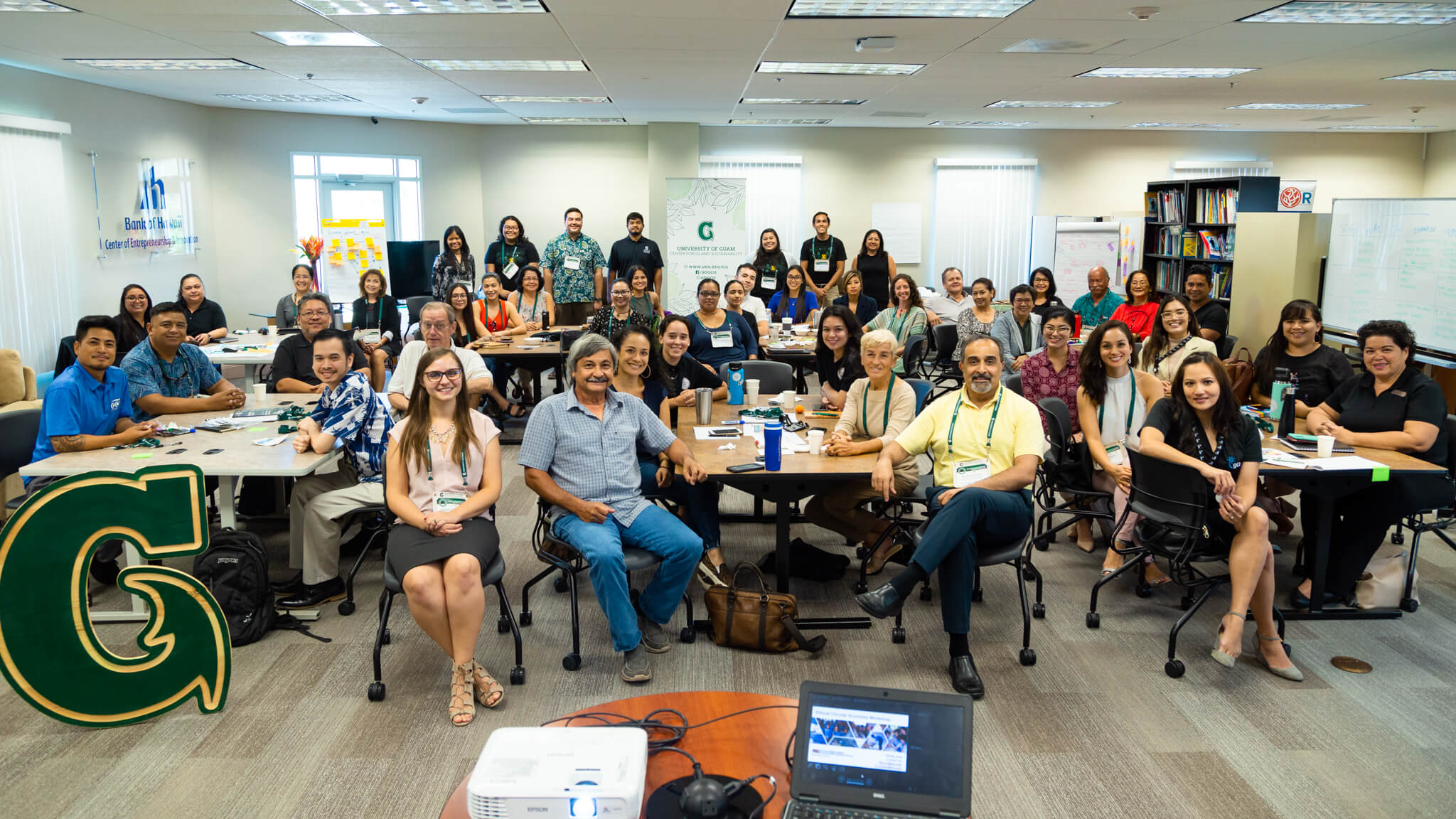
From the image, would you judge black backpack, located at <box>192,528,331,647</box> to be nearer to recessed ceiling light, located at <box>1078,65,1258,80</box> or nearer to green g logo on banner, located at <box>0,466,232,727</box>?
green g logo on banner, located at <box>0,466,232,727</box>

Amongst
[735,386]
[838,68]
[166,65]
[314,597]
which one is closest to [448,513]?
[314,597]

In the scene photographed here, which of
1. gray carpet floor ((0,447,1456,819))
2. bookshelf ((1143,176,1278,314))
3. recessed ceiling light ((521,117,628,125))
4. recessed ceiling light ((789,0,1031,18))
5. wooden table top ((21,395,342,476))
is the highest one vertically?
recessed ceiling light ((521,117,628,125))

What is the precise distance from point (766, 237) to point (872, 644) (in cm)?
701

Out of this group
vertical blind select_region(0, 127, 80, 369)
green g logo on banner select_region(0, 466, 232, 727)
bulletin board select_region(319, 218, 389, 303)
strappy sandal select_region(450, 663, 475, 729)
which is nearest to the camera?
green g logo on banner select_region(0, 466, 232, 727)

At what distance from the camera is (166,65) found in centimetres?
792

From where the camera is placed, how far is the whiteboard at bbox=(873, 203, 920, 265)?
1374 centimetres

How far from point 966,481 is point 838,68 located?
16.5 feet

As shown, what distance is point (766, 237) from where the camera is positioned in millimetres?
10562

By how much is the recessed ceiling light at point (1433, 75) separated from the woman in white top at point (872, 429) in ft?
20.6

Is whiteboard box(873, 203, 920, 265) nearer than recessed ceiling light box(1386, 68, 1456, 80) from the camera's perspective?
No

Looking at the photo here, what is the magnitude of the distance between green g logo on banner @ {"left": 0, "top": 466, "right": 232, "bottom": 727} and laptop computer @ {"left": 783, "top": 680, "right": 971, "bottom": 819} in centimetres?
255

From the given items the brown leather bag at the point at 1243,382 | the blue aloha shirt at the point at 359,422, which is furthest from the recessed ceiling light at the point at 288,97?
the brown leather bag at the point at 1243,382

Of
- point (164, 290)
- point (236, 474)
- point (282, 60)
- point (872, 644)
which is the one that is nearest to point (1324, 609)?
point (872, 644)

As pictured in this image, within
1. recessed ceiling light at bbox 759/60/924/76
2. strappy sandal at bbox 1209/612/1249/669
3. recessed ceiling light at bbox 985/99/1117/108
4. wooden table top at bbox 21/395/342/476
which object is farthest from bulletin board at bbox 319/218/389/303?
strappy sandal at bbox 1209/612/1249/669
